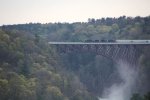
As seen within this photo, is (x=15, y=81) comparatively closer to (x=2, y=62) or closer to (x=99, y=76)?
(x=2, y=62)

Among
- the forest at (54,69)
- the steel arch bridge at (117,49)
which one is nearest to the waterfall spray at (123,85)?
the steel arch bridge at (117,49)

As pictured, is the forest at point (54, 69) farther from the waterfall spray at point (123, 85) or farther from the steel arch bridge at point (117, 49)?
the waterfall spray at point (123, 85)

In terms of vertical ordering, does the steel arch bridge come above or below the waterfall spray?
above

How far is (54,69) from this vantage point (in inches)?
3479

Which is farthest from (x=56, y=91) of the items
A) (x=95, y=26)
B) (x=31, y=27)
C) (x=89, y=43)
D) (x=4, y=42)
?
(x=31, y=27)

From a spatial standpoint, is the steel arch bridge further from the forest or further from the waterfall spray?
the waterfall spray

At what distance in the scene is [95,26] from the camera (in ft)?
480

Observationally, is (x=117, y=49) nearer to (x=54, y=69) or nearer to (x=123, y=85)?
(x=54, y=69)

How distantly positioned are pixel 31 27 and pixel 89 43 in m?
Answer: 66.7

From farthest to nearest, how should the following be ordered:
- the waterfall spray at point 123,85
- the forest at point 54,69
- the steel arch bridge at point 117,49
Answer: the waterfall spray at point 123,85 → the steel arch bridge at point 117,49 → the forest at point 54,69

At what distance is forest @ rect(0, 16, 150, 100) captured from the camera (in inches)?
2926

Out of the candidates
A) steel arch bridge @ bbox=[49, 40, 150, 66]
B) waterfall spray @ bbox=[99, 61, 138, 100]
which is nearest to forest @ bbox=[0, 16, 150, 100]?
steel arch bridge @ bbox=[49, 40, 150, 66]

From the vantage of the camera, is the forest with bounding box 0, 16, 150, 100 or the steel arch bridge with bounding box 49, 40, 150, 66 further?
the steel arch bridge with bounding box 49, 40, 150, 66

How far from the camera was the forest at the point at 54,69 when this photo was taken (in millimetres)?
74312
